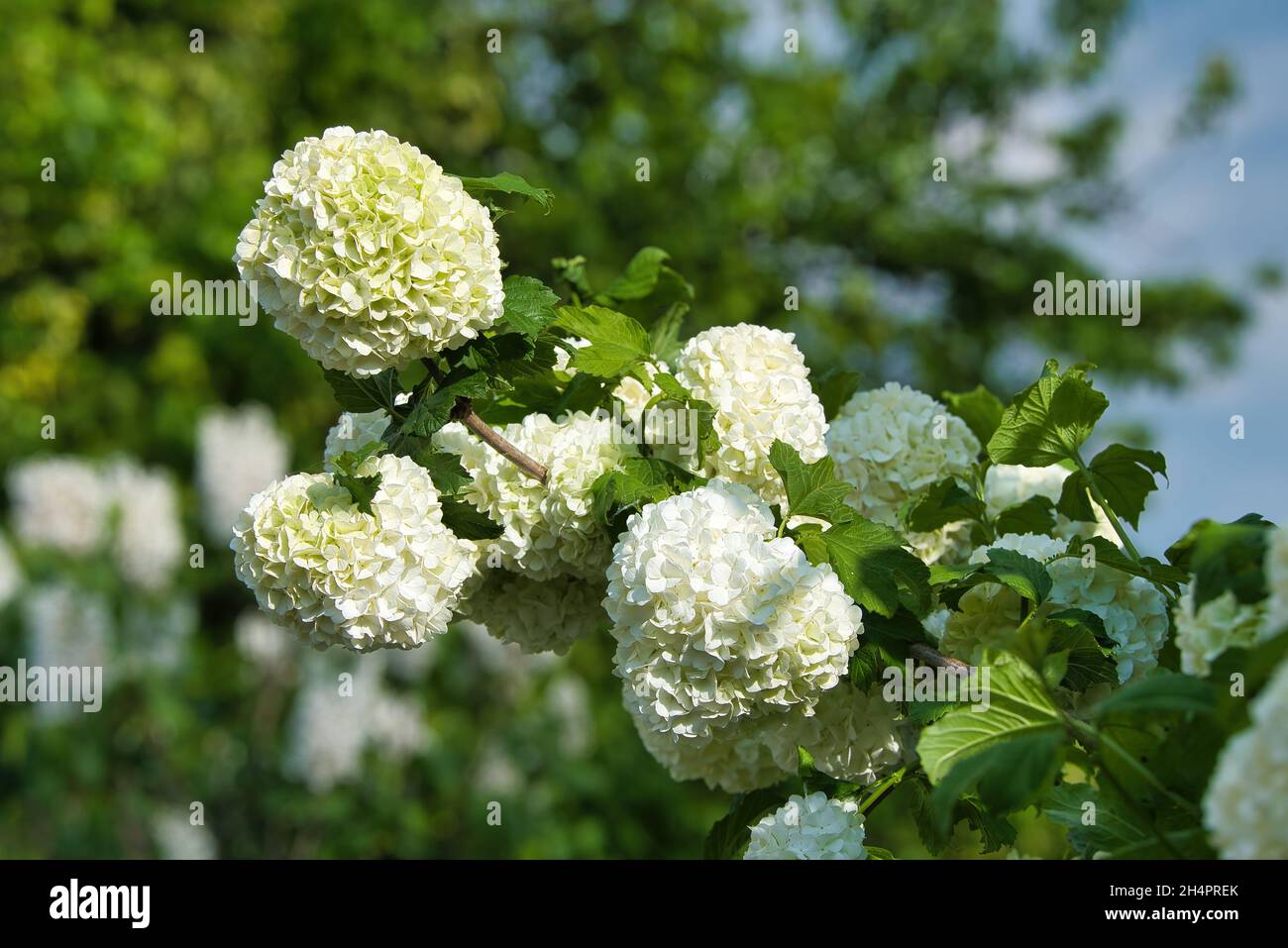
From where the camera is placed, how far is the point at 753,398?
3.26 feet

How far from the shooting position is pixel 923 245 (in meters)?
7.46

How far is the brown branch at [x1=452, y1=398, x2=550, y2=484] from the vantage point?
3.13 ft

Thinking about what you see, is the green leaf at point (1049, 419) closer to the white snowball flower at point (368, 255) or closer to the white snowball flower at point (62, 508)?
the white snowball flower at point (368, 255)

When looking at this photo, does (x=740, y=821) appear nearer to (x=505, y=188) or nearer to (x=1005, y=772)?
(x=1005, y=772)

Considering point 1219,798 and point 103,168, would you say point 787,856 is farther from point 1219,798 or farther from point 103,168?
point 103,168

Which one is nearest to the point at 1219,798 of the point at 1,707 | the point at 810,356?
the point at 1,707

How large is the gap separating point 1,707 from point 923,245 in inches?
219

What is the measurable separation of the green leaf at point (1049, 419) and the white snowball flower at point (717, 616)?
212 mm

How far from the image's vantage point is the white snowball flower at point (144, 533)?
3.75 meters

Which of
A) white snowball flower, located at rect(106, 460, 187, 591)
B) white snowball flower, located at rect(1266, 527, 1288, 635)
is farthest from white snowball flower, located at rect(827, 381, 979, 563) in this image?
white snowball flower, located at rect(106, 460, 187, 591)

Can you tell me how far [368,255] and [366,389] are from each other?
149 mm

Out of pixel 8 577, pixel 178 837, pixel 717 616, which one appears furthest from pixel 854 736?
pixel 8 577

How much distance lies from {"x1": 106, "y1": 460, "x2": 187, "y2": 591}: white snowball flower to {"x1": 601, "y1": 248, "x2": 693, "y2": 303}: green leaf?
119 inches
